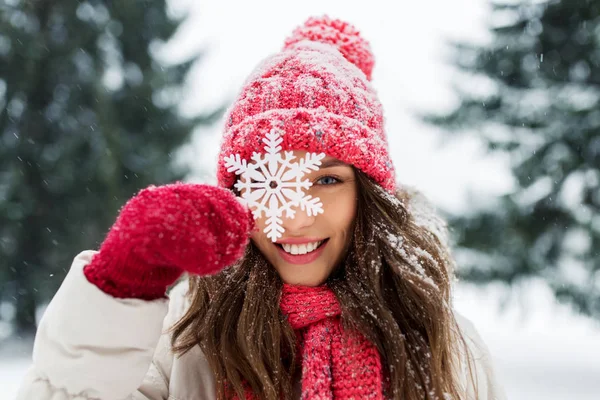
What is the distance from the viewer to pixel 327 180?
1.53 meters

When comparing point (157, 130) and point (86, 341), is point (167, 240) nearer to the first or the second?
point (86, 341)

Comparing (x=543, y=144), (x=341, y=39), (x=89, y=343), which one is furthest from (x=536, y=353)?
(x=89, y=343)

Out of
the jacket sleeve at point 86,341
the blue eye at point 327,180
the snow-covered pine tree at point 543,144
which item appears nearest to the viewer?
the jacket sleeve at point 86,341

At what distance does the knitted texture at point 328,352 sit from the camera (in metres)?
1.43

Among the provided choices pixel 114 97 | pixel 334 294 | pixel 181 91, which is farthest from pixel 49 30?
pixel 334 294

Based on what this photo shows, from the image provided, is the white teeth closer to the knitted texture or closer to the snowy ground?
the knitted texture

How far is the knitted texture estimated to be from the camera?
1.43m

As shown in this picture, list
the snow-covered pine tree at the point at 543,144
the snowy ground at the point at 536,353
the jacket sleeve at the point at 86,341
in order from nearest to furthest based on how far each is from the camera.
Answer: the jacket sleeve at the point at 86,341, the snowy ground at the point at 536,353, the snow-covered pine tree at the point at 543,144

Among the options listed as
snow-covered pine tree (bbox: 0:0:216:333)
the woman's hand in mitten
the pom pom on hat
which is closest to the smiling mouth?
the woman's hand in mitten

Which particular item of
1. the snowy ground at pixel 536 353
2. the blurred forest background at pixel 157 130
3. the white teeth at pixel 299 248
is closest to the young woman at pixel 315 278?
the white teeth at pixel 299 248

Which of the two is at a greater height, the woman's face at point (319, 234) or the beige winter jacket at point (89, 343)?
the woman's face at point (319, 234)

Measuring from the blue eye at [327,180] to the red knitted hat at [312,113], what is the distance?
75 mm

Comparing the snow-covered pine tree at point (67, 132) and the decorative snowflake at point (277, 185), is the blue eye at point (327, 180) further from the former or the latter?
the snow-covered pine tree at point (67, 132)

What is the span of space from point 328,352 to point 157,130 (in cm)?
511
